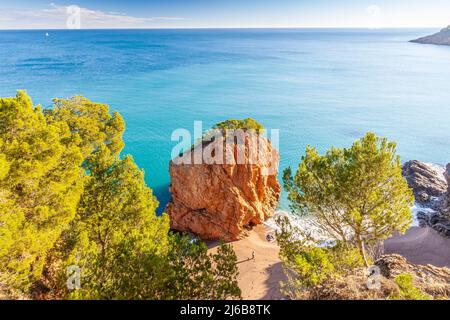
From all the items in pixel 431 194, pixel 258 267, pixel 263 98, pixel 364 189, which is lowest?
pixel 258 267

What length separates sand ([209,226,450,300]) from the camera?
17484mm

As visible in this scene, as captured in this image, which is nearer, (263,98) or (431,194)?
(431,194)

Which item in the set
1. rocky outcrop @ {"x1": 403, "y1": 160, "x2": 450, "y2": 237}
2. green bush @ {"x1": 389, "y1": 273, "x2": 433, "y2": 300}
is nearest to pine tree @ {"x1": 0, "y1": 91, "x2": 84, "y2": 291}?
green bush @ {"x1": 389, "y1": 273, "x2": 433, "y2": 300}

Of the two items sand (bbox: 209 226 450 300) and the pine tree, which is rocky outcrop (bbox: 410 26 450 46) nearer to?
sand (bbox: 209 226 450 300)

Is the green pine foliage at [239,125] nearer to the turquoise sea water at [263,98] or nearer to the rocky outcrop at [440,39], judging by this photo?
the turquoise sea water at [263,98]

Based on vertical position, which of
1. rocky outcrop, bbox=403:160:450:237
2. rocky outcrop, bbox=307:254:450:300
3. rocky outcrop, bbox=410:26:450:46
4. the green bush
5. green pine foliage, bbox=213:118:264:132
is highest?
rocky outcrop, bbox=410:26:450:46

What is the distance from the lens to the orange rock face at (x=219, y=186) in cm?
2092

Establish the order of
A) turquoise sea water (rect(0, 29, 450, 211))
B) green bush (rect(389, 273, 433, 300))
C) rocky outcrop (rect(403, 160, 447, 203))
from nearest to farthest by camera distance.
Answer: green bush (rect(389, 273, 433, 300)), rocky outcrop (rect(403, 160, 447, 203)), turquoise sea water (rect(0, 29, 450, 211))

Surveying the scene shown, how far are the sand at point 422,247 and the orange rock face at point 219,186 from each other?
1172 centimetres

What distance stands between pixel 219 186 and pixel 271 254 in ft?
22.1

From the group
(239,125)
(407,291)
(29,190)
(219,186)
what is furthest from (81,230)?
(239,125)

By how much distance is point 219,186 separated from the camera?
2130 cm

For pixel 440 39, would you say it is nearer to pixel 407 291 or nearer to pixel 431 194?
pixel 431 194

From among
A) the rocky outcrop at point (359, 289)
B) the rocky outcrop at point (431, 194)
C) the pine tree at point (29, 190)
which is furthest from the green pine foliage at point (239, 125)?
the rocky outcrop at point (431, 194)
